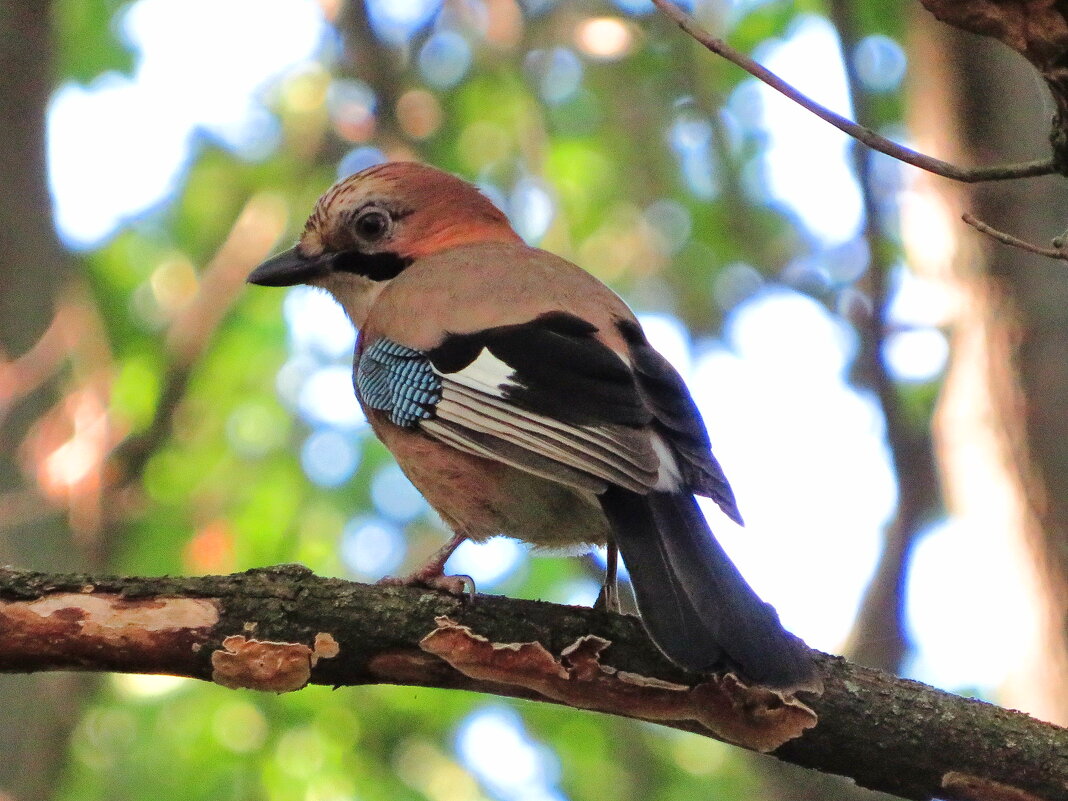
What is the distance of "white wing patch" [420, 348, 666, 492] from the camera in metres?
3.83

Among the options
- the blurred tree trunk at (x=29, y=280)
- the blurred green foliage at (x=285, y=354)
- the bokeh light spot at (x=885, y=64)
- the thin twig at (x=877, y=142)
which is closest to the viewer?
the thin twig at (x=877, y=142)

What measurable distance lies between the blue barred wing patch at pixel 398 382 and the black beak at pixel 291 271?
797 millimetres

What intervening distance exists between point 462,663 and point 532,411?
2.87ft

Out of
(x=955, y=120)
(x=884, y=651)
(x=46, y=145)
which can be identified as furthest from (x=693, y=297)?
(x=46, y=145)

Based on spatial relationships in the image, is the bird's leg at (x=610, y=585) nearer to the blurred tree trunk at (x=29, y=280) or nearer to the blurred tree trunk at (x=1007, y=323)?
the blurred tree trunk at (x=1007, y=323)

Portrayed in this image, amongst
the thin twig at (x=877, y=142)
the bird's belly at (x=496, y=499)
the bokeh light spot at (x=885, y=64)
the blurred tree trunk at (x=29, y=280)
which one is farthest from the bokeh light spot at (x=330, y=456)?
the thin twig at (x=877, y=142)

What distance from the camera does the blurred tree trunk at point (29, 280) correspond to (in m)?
6.05

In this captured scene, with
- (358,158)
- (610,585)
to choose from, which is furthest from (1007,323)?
(358,158)

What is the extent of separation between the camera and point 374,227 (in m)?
5.71

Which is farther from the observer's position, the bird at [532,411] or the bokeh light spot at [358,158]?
the bokeh light spot at [358,158]

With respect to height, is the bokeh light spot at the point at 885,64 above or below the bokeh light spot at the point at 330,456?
above

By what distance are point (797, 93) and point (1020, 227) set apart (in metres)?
3.18

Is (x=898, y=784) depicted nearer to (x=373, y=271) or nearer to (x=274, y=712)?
(x=373, y=271)

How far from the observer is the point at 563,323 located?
4.52 meters
